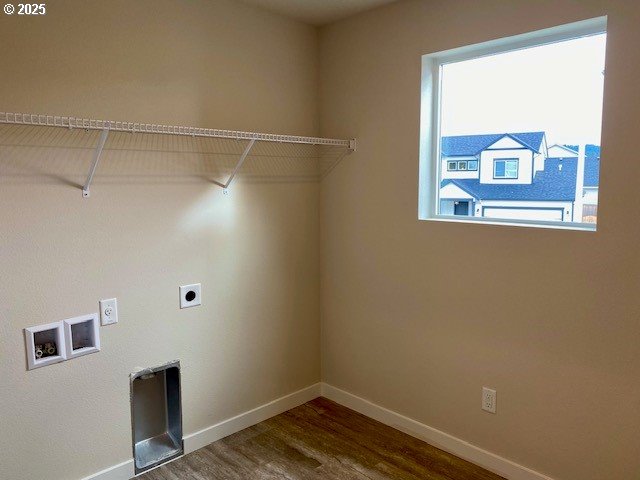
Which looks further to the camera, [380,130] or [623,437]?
[380,130]

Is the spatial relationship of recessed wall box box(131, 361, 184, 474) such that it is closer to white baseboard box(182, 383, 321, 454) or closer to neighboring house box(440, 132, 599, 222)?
white baseboard box(182, 383, 321, 454)

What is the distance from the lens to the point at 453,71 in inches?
101

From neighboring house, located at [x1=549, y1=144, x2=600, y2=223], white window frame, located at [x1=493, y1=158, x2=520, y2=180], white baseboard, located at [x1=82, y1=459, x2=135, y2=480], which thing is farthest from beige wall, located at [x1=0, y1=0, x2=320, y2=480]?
neighboring house, located at [x1=549, y1=144, x2=600, y2=223]

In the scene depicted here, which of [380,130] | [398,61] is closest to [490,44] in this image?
[398,61]

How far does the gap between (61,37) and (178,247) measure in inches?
41.8

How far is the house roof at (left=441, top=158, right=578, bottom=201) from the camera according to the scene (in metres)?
2.16

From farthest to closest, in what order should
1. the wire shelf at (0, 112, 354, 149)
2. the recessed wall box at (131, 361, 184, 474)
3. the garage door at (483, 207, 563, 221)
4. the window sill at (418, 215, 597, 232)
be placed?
the recessed wall box at (131, 361, 184, 474)
the garage door at (483, 207, 563, 221)
the window sill at (418, 215, 597, 232)
the wire shelf at (0, 112, 354, 149)

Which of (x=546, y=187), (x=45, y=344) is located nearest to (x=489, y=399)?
(x=546, y=187)

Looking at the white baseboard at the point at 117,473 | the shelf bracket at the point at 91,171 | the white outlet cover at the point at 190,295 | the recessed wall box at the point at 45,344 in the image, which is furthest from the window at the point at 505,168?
the white baseboard at the point at 117,473

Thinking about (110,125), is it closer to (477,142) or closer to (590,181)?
(477,142)

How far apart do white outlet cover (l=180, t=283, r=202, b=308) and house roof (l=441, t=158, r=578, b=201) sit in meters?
1.56

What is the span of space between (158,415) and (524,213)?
85.2 inches

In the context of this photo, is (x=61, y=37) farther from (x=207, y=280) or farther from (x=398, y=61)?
(x=398, y=61)

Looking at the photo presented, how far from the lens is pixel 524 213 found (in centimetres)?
231
